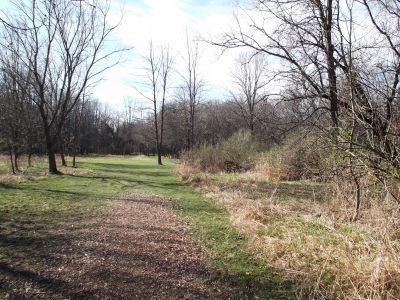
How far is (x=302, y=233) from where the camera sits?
582cm

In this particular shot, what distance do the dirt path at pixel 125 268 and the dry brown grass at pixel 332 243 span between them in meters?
1.10

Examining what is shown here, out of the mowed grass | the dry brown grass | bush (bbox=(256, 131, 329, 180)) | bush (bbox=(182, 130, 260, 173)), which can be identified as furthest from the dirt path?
bush (bbox=(182, 130, 260, 173))

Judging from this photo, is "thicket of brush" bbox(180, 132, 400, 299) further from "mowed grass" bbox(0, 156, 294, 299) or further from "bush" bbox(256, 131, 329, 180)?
"bush" bbox(256, 131, 329, 180)

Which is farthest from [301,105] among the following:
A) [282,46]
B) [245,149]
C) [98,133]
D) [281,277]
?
[98,133]

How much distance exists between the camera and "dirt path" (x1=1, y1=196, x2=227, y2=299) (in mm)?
4219

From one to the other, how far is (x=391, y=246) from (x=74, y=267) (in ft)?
12.8

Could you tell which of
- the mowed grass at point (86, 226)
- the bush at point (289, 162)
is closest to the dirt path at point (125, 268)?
the mowed grass at point (86, 226)

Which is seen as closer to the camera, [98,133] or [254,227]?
[254,227]

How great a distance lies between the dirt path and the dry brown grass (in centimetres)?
110

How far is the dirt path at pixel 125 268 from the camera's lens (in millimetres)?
4219

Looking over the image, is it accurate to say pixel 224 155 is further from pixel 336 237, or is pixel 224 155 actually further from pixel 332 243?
pixel 332 243

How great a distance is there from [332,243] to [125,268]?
2.87 m

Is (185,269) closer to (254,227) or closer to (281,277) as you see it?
(281,277)

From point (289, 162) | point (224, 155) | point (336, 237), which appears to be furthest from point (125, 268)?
point (224, 155)
